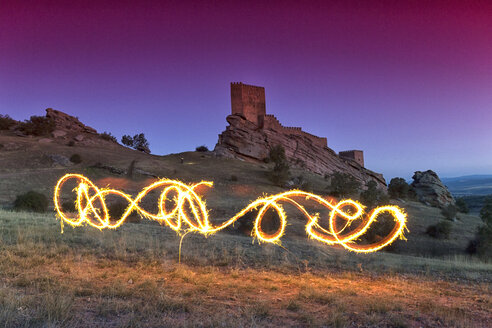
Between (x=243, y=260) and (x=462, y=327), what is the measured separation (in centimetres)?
624

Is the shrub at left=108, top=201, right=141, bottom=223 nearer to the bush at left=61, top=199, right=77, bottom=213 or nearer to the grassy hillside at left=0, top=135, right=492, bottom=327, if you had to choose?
the bush at left=61, top=199, right=77, bottom=213

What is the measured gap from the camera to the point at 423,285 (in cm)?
843

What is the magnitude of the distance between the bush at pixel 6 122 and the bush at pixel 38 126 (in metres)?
4.89

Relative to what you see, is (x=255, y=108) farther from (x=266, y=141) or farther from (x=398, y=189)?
(x=398, y=189)

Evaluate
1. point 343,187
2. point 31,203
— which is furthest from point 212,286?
point 343,187

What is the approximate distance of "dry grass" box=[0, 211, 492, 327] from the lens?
5102mm

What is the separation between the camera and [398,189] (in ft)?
177

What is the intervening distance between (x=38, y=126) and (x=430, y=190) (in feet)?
242

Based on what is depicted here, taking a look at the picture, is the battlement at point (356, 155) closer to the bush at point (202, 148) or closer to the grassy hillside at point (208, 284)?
the bush at point (202, 148)

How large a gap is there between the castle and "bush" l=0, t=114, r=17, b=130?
46.3m

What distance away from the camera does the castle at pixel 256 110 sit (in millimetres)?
69062

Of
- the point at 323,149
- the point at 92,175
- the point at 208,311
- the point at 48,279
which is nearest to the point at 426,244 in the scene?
the point at 208,311

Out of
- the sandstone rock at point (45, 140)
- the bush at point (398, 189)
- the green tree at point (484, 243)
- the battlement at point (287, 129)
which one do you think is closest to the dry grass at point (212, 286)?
the green tree at point (484, 243)

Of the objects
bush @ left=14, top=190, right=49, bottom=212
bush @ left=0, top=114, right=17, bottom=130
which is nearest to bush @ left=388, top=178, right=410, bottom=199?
bush @ left=14, top=190, right=49, bottom=212
